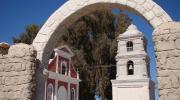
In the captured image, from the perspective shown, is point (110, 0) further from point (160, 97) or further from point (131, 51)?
point (131, 51)

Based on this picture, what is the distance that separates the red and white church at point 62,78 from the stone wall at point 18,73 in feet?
57.5

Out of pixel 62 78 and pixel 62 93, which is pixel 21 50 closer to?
pixel 62 78

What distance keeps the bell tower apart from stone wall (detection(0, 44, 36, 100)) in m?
15.7

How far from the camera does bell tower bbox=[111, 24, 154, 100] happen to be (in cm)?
2058

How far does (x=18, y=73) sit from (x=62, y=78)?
20.4 m

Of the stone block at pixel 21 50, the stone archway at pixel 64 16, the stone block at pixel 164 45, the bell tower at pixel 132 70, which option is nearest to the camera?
the stone block at pixel 164 45

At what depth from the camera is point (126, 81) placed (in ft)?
69.4

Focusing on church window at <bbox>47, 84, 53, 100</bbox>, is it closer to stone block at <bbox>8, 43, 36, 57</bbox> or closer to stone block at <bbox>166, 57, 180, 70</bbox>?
stone block at <bbox>8, 43, 36, 57</bbox>

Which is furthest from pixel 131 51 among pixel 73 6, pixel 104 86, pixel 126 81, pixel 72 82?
pixel 73 6

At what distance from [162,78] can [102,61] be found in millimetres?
23985

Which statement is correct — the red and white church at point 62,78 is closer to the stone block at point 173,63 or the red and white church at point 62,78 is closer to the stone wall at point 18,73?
the stone wall at point 18,73

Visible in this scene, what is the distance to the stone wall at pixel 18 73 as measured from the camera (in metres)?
5.43

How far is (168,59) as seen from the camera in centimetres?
485

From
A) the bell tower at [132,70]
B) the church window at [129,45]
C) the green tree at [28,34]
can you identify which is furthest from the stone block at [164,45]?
the green tree at [28,34]
